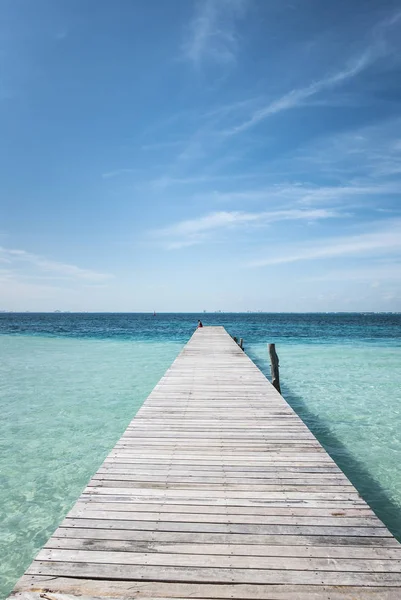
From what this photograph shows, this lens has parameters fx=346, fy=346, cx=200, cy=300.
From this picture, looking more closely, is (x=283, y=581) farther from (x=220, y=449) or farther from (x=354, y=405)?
(x=354, y=405)

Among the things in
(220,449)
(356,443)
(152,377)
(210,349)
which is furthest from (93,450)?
(210,349)

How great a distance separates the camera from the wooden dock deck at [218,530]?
2469 millimetres

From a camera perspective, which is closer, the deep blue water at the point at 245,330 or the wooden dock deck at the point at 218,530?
the wooden dock deck at the point at 218,530

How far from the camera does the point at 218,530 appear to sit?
307cm

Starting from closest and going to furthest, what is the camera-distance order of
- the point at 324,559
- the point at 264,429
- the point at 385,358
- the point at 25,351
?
the point at 324,559 → the point at 264,429 → the point at 385,358 → the point at 25,351

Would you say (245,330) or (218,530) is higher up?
(218,530)

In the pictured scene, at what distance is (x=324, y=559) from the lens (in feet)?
8.91

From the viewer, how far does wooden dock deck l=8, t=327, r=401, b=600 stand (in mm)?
2469

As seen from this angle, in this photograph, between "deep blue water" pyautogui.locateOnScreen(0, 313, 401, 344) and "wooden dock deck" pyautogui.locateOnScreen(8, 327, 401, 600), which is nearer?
"wooden dock deck" pyautogui.locateOnScreen(8, 327, 401, 600)

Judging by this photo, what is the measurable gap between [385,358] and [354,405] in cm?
1245

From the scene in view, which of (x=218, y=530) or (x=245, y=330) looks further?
(x=245, y=330)

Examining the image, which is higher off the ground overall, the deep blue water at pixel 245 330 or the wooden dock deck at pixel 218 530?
the wooden dock deck at pixel 218 530

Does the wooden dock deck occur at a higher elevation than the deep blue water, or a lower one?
higher

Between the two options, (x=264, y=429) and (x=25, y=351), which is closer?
(x=264, y=429)
